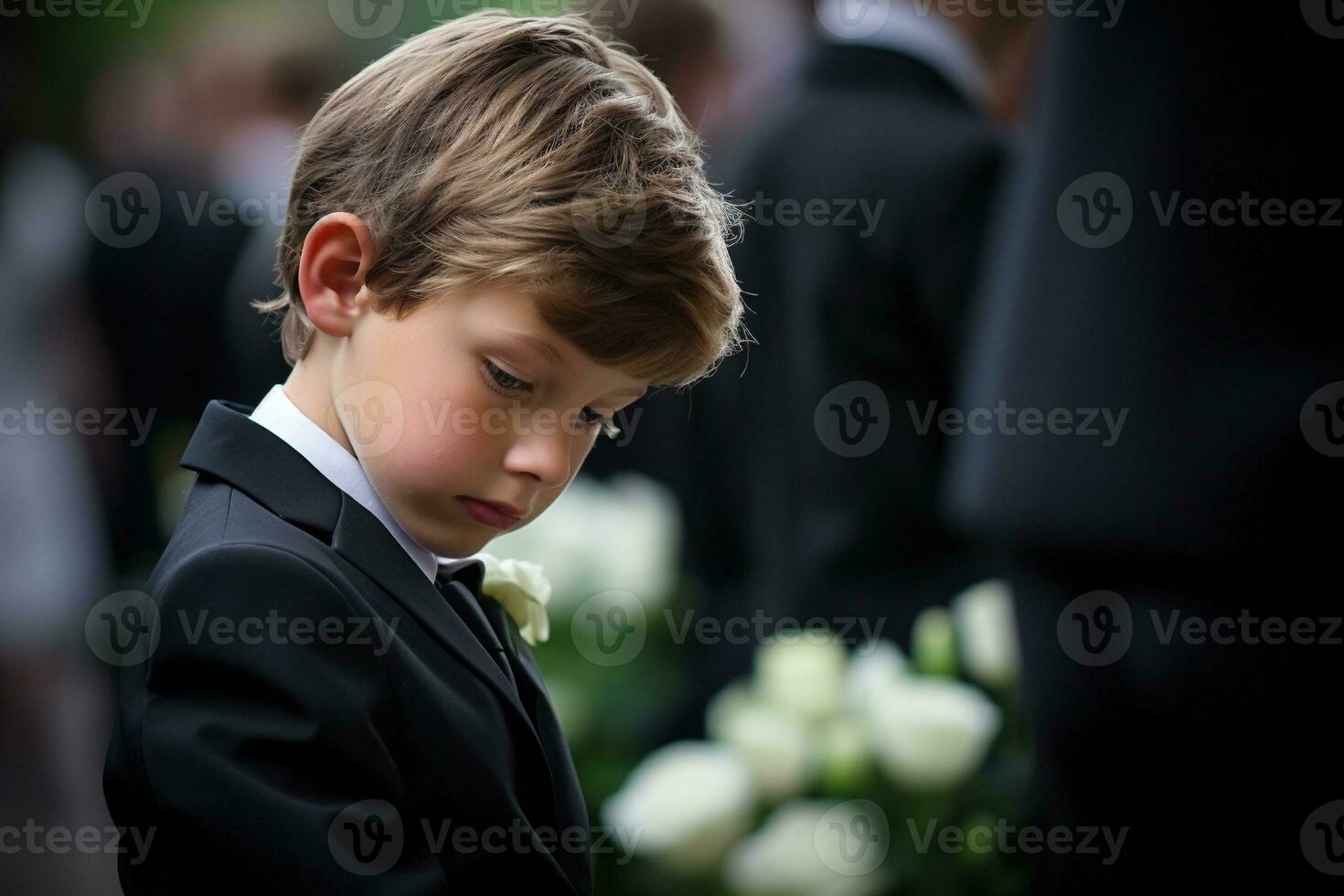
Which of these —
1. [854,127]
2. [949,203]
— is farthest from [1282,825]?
[854,127]

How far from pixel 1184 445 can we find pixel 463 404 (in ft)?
2.21

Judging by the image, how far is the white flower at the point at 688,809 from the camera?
5.05ft

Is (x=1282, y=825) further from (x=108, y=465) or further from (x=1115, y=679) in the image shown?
(x=108, y=465)

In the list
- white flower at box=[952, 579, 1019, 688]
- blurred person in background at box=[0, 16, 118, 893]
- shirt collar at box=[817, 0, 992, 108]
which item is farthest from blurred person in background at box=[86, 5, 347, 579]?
white flower at box=[952, 579, 1019, 688]

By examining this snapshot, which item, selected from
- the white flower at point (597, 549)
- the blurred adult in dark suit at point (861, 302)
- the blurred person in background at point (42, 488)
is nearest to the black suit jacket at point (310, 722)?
the white flower at point (597, 549)

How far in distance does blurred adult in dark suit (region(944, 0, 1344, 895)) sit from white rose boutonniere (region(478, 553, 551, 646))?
46cm

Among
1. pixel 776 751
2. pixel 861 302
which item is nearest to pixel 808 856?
pixel 776 751

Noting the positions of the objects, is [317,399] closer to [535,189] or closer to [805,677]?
[535,189]

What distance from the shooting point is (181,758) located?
3.27 ft

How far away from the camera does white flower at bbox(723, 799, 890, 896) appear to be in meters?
1.54

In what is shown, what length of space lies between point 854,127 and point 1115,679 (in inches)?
58.8

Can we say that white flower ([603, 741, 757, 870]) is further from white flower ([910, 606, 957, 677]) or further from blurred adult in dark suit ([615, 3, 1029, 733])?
blurred adult in dark suit ([615, 3, 1029, 733])

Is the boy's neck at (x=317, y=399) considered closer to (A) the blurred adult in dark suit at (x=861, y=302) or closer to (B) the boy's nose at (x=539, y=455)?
(B) the boy's nose at (x=539, y=455)

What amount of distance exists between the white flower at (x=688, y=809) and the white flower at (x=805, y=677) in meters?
0.11
